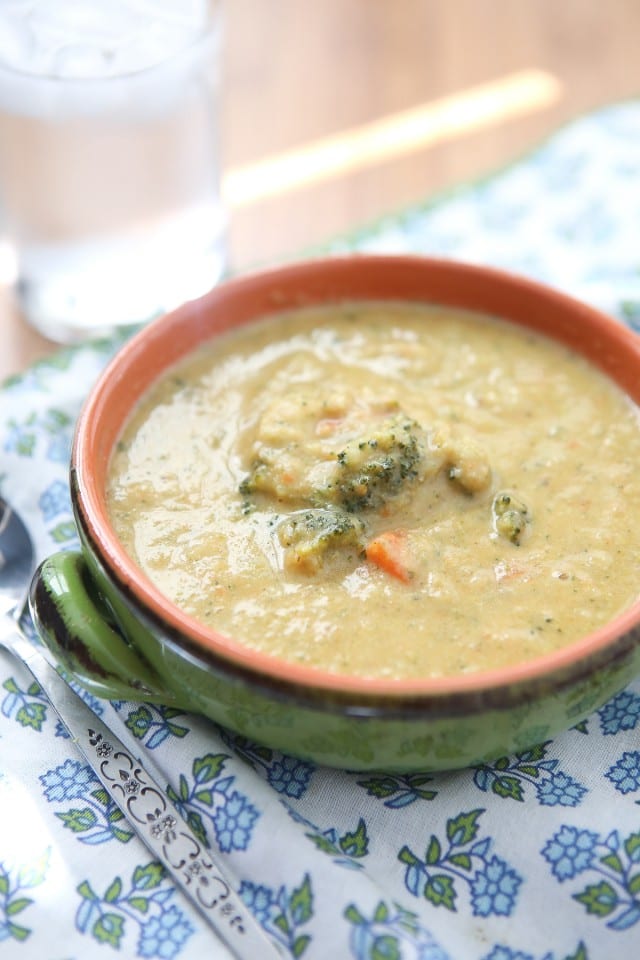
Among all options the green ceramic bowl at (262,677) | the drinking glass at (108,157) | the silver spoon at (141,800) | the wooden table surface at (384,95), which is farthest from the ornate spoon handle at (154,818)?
the wooden table surface at (384,95)

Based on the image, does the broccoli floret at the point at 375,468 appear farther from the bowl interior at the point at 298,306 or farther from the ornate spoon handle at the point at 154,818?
the ornate spoon handle at the point at 154,818

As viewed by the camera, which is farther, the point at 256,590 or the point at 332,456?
the point at 332,456

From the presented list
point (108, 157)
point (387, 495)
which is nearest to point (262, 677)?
point (387, 495)

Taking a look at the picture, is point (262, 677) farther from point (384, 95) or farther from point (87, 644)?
point (384, 95)

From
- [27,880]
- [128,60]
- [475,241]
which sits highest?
[128,60]

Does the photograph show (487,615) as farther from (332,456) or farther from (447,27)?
(447,27)

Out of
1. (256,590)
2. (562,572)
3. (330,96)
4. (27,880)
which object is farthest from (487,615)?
(330,96)
